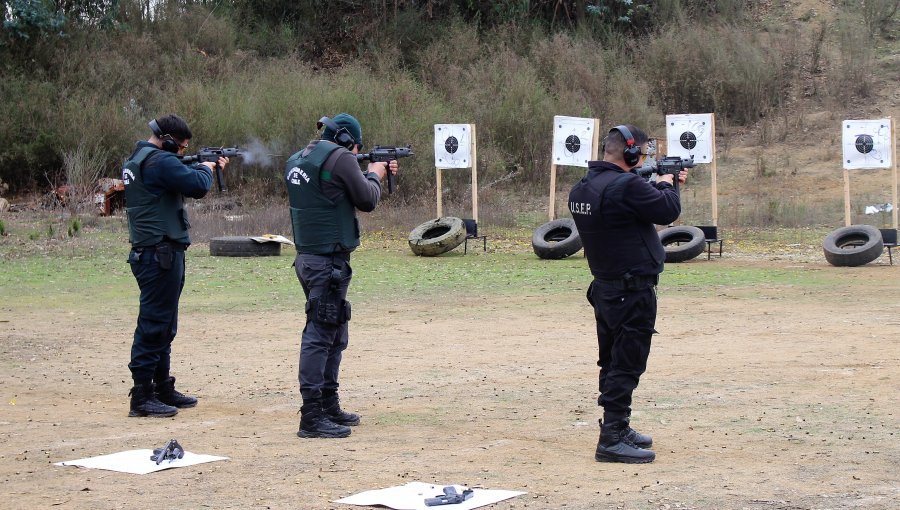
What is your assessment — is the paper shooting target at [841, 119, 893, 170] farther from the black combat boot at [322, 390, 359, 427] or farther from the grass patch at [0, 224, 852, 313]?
the black combat boot at [322, 390, 359, 427]

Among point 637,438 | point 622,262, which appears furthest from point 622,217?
point 637,438

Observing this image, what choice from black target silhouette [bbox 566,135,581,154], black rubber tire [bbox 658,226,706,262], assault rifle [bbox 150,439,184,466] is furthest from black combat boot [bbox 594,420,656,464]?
black target silhouette [bbox 566,135,581,154]

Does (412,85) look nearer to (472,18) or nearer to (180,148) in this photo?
(472,18)

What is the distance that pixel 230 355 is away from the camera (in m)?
9.72

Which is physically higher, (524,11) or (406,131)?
(524,11)

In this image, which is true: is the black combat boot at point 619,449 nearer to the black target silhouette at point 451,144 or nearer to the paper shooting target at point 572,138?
the paper shooting target at point 572,138

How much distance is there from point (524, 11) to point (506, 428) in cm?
2968

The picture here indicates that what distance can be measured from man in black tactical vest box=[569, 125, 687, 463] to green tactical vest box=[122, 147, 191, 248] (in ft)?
8.85

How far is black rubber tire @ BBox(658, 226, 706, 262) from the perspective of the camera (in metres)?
16.9

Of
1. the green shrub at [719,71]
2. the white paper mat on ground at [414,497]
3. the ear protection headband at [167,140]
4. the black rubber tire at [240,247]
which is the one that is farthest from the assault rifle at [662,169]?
the green shrub at [719,71]

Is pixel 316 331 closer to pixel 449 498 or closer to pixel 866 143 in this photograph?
pixel 449 498

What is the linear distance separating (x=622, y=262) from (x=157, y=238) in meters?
2.99

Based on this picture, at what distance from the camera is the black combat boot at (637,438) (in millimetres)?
5895

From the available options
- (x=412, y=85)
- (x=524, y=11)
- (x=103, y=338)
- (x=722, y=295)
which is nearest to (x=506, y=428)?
(x=103, y=338)
